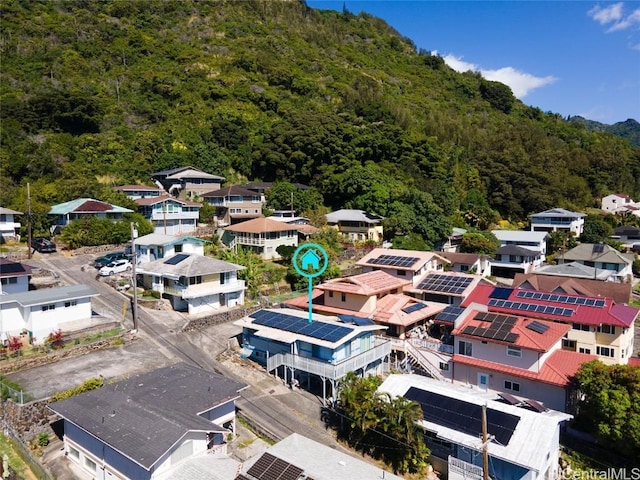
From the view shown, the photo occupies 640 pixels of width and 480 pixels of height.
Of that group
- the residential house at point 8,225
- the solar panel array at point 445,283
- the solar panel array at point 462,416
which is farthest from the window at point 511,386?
the residential house at point 8,225

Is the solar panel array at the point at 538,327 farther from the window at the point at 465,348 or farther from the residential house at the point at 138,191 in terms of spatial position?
the residential house at the point at 138,191

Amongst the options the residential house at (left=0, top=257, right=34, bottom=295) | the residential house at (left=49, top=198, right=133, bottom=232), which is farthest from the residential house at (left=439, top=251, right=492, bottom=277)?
the residential house at (left=0, top=257, right=34, bottom=295)

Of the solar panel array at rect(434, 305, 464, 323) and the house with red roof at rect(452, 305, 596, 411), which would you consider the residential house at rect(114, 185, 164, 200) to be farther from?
the house with red roof at rect(452, 305, 596, 411)

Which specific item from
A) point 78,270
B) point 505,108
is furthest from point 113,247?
point 505,108

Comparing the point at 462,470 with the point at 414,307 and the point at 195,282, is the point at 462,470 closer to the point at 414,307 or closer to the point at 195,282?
the point at 414,307

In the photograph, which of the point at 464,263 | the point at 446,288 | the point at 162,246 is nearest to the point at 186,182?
the point at 162,246

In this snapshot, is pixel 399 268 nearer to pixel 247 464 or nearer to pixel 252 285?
pixel 252 285
